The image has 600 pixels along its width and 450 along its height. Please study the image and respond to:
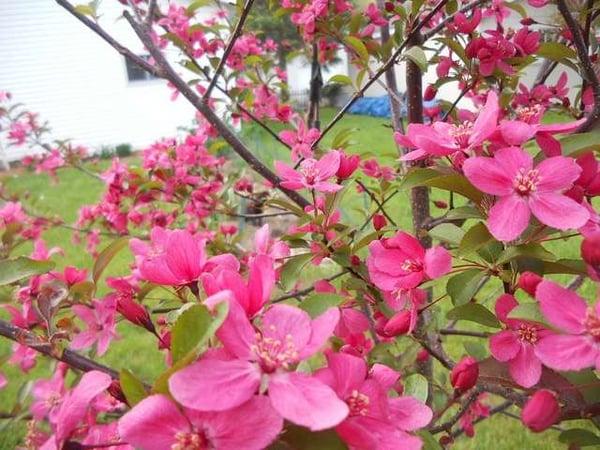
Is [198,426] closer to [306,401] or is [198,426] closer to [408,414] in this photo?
[306,401]

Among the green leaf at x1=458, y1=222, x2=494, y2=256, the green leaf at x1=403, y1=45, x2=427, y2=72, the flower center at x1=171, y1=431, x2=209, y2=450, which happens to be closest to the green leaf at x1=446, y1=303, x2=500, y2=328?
the green leaf at x1=458, y1=222, x2=494, y2=256

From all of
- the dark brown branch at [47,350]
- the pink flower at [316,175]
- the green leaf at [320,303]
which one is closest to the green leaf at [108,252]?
the dark brown branch at [47,350]

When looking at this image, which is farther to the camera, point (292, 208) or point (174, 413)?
point (292, 208)

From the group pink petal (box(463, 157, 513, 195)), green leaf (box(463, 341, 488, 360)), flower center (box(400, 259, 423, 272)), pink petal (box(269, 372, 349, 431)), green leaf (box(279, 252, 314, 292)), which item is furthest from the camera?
green leaf (box(463, 341, 488, 360))

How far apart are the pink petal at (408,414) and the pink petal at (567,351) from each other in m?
0.13

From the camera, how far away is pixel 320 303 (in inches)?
25.8

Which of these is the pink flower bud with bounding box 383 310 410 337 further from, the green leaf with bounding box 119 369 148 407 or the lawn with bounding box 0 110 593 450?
the lawn with bounding box 0 110 593 450

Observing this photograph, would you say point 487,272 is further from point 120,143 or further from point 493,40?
point 120,143

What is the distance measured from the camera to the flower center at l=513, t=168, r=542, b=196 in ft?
2.14

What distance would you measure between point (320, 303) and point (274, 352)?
14cm

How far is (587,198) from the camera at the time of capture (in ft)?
2.44

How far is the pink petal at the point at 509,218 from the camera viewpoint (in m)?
0.64

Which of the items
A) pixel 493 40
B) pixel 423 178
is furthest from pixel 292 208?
pixel 493 40

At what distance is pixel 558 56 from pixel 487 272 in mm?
562
